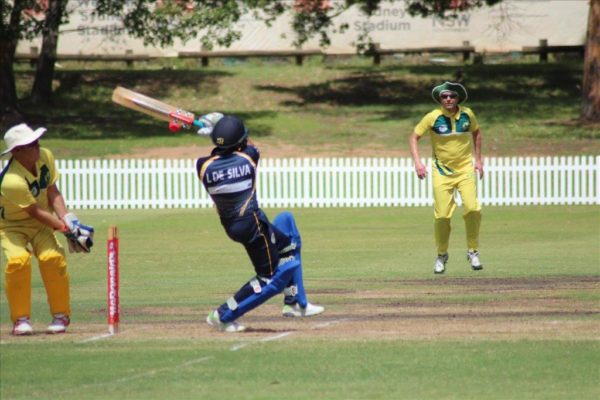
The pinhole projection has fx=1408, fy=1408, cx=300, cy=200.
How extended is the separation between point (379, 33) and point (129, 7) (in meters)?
11.7

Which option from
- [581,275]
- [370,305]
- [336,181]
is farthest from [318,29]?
[370,305]

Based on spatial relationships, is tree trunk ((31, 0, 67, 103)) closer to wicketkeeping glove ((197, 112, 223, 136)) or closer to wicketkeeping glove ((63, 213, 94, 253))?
wicketkeeping glove ((197, 112, 223, 136))

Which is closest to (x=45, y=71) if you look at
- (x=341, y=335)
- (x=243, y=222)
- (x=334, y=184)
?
(x=334, y=184)

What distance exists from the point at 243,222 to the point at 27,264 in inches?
73.3

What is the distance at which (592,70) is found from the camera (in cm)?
4319

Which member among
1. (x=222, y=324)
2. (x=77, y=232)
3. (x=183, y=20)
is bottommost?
(x=222, y=324)

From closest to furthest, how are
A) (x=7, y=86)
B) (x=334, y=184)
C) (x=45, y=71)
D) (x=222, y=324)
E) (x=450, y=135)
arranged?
(x=222, y=324) < (x=450, y=135) < (x=334, y=184) < (x=7, y=86) < (x=45, y=71)

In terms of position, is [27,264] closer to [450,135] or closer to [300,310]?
[300,310]

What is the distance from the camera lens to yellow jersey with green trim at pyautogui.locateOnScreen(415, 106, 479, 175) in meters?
17.9

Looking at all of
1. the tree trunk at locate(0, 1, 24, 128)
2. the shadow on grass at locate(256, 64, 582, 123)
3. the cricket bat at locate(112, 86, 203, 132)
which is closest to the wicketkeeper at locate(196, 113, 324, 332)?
the cricket bat at locate(112, 86, 203, 132)

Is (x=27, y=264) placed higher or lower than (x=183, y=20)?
lower

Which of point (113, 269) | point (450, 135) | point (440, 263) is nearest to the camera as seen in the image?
point (113, 269)

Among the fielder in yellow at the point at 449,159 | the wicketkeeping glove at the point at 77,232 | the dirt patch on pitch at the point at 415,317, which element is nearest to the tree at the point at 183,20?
the fielder in yellow at the point at 449,159

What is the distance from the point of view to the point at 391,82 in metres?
52.0
